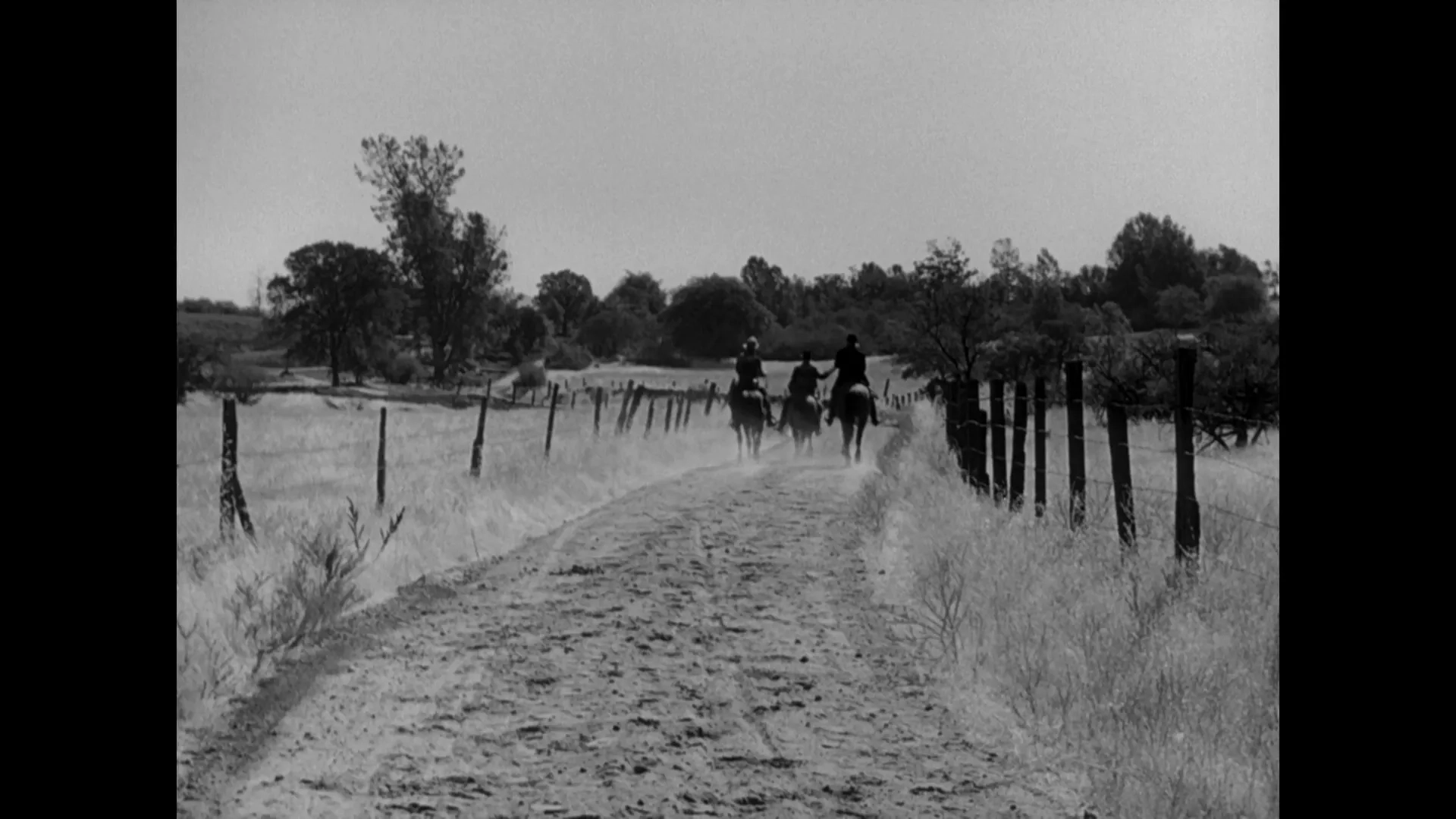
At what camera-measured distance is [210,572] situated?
800cm

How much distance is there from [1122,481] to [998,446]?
5407 mm

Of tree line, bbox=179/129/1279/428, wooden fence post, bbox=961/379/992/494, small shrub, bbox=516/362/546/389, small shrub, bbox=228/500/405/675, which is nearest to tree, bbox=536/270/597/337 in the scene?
tree line, bbox=179/129/1279/428

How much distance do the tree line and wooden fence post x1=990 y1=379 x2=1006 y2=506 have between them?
10.5 feet

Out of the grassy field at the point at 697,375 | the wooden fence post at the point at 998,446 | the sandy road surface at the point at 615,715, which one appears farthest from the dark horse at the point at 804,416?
the sandy road surface at the point at 615,715

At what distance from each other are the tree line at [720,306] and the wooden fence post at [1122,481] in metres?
5.84

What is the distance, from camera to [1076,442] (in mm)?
10398

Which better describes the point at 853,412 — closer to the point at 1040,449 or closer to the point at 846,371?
the point at 846,371

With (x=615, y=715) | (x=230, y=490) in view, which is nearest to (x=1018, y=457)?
(x=230, y=490)

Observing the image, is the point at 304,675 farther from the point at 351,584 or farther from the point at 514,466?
the point at 514,466
